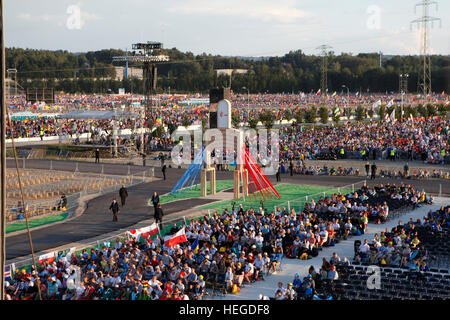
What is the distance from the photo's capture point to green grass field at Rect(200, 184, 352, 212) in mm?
26913

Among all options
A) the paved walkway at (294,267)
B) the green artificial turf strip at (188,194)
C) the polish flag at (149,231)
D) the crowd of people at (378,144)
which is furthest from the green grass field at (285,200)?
the crowd of people at (378,144)

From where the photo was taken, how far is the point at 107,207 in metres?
29.4

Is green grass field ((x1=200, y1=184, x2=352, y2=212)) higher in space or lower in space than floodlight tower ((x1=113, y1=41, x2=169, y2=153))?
lower

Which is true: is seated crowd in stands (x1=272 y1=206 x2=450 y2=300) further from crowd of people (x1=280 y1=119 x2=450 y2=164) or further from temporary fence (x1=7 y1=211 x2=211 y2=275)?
crowd of people (x1=280 y1=119 x2=450 y2=164)

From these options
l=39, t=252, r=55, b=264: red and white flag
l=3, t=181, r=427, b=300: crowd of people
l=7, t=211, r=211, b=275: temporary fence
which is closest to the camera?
l=3, t=181, r=427, b=300: crowd of people

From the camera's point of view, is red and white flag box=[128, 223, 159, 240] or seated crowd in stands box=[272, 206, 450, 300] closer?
seated crowd in stands box=[272, 206, 450, 300]

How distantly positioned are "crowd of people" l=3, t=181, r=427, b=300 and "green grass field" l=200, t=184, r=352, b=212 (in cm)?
303

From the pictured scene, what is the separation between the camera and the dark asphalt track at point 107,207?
22.9 m

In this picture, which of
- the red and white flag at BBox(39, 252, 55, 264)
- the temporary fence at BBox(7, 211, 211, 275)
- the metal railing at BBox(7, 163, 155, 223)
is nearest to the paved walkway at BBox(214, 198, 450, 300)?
the temporary fence at BBox(7, 211, 211, 275)

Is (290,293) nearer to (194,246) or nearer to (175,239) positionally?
(175,239)

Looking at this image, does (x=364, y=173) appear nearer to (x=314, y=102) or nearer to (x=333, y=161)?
(x=333, y=161)

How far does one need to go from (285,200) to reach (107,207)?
8806mm
